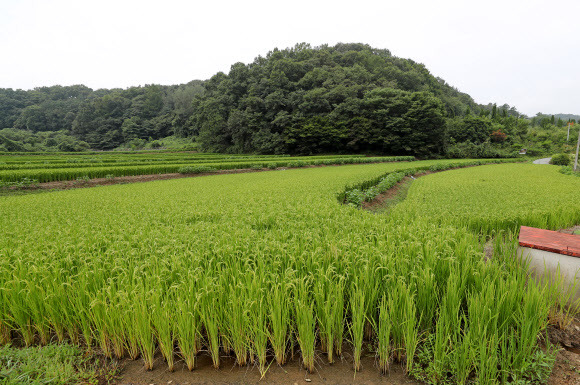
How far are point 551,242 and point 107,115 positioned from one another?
9766 cm

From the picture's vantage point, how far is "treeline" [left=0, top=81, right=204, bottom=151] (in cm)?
7530

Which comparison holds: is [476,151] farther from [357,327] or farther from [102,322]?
[102,322]

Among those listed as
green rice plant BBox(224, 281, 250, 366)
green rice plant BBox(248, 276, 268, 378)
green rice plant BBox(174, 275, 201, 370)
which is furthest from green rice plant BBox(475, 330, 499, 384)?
green rice plant BBox(174, 275, 201, 370)

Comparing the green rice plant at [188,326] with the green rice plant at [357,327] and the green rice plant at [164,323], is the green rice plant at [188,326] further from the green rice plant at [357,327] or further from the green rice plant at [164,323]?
the green rice plant at [357,327]

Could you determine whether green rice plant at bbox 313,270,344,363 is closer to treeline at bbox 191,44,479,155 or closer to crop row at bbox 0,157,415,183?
crop row at bbox 0,157,415,183

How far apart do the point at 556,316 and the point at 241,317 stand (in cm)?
302

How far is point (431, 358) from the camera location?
223cm

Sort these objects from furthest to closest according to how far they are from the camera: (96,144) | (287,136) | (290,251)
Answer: (96,144) → (287,136) → (290,251)

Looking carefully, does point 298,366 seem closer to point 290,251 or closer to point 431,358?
point 431,358

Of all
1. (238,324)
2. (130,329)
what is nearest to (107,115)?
(130,329)

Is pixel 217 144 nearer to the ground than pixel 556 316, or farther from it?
farther from it

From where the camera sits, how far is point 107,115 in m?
80.8

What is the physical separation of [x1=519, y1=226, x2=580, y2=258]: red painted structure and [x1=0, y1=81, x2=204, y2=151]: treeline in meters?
76.3

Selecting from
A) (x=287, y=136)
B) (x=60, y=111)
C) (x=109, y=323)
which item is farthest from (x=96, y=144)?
(x=109, y=323)
